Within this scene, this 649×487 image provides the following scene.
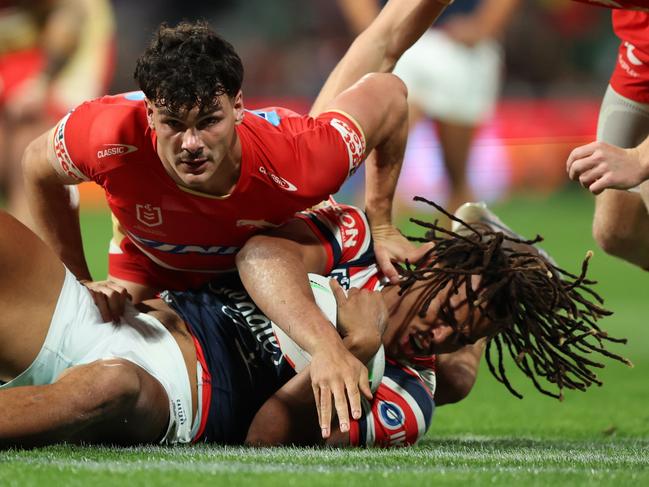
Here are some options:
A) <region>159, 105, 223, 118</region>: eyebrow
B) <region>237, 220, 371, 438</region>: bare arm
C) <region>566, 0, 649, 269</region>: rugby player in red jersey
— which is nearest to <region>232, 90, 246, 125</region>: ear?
<region>159, 105, 223, 118</region>: eyebrow

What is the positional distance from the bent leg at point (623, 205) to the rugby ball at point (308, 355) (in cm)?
190

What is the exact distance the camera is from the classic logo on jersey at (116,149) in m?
3.94

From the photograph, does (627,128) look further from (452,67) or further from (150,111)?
(452,67)

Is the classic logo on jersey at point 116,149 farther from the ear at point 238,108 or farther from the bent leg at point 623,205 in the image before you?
the bent leg at point 623,205

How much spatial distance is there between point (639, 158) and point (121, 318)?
1.66 meters

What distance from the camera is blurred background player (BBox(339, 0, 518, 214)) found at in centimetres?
985

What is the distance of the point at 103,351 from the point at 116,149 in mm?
628

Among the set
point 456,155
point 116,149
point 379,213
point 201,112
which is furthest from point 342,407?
point 456,155

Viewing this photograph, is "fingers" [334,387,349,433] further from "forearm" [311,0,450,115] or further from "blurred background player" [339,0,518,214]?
"blurred background player" [339,0,518,214]

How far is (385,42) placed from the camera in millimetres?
5098

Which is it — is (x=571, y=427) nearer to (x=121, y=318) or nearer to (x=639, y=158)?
(x=639, y=158)

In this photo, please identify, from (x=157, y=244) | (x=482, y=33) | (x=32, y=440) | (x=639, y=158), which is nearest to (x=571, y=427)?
(x=639, y=158)

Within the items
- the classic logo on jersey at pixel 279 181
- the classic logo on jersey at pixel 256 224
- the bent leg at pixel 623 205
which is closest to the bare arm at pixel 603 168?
the classic logo on jersey at pixel 279 181

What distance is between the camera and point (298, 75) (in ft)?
52.7
